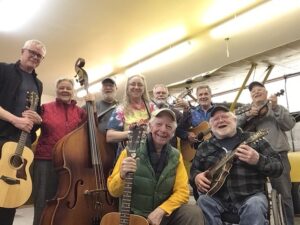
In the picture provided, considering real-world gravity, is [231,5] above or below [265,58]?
above

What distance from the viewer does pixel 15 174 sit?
2.13m

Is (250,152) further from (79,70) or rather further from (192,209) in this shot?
(79,70)

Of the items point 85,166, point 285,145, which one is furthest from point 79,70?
point 285,145

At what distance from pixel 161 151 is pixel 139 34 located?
351cm

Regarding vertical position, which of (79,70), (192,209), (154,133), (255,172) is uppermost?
(79,70)

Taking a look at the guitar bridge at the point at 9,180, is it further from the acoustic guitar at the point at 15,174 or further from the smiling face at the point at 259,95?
the smiling face at the point at 259,95

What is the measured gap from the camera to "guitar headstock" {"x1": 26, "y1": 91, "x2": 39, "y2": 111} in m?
2.44

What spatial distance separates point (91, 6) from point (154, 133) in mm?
2886

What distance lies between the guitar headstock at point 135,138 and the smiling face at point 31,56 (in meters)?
1.06

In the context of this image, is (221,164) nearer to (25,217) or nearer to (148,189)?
(148,189)

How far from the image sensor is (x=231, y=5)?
4.28 metres

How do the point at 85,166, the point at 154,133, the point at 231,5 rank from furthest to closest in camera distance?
the point at 231,5
the point at 85,166
the point at 154,133

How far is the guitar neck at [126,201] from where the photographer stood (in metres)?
1.89

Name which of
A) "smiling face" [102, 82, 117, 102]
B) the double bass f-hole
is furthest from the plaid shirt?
"smiling face" [102, 82, 117, 102]
